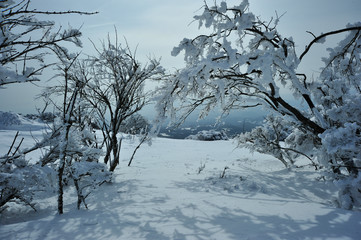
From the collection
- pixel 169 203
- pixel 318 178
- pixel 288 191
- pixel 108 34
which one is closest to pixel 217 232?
pixel 169 203

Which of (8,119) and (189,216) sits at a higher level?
(8,119)

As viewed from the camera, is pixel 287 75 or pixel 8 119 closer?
pixel 287 75

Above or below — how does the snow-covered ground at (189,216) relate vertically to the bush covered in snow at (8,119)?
below

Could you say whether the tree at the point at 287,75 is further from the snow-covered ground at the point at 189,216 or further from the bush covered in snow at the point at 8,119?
the bush covered in snow at the point at 8,119

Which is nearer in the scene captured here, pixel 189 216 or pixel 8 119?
pixel 189 216

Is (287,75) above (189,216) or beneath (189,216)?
above

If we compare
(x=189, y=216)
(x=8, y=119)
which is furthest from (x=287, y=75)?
(x=8, y=119)

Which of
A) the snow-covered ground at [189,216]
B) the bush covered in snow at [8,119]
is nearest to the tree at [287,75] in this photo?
the snow-covered ground at [189,216]

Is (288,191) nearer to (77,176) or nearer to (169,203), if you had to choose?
(169,203)

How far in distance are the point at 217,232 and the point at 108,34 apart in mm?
5736

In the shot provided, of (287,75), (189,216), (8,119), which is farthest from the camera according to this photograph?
(8,119)

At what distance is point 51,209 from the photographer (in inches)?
131

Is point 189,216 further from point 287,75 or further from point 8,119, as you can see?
point 8,119

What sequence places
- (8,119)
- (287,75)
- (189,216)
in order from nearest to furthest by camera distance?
(189,216), (287,75), (8,119)
